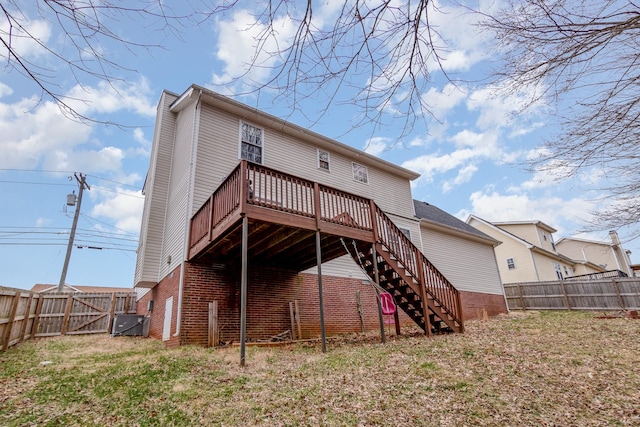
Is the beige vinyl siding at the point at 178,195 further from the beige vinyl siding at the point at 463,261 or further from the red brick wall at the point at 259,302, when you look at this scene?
the beige vinyl siding at the point at 463,261

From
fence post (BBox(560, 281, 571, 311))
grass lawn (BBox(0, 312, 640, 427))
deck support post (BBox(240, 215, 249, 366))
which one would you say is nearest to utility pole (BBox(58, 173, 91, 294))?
grass lawn (BBox(0, 312, 640, 427))

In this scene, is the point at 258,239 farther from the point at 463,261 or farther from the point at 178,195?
the point at 463,261

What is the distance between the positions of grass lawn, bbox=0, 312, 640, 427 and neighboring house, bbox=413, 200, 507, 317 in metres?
8.22

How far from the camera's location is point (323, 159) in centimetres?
1327

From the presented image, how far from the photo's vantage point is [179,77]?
2.88 metres

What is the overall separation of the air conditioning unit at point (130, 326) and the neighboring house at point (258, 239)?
58 centimetres

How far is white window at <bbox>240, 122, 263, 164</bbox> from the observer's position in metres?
11.2

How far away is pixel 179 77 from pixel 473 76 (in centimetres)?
266

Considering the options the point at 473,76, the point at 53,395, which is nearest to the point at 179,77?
the point at 473,76

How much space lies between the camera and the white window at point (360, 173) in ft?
46.3

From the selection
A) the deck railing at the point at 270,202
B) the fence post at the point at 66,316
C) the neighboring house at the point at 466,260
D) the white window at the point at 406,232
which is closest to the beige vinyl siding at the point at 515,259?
the neighboring house at the point at 466,260

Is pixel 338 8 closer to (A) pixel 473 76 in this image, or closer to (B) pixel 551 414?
(A) pixel 473 76

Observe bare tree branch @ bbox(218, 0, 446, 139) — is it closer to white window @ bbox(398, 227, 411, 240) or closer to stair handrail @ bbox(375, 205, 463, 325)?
stair handrail @ bbox(375, 205, 463, 325)

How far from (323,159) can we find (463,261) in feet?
29.5
